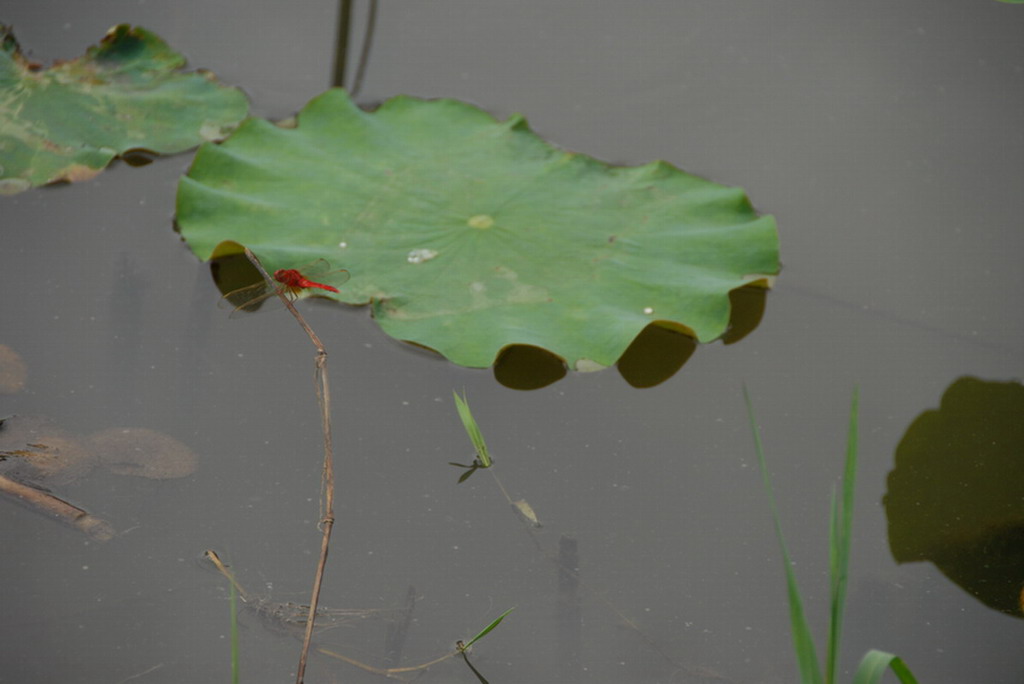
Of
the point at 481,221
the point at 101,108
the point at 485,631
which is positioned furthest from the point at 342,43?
the point at 485,631

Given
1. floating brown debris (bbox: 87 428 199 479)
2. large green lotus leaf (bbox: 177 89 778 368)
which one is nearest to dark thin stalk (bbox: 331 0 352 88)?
large green lotus leaf (bbox: 177 89 778 368)

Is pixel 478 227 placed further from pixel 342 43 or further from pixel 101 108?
pixel 101 108

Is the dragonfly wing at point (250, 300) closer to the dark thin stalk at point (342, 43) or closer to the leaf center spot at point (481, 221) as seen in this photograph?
the leaf center spot at point (481, 221)

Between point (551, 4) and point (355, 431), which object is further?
point (551, 4)

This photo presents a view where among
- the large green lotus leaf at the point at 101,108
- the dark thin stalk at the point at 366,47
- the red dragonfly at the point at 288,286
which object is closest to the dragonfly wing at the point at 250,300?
the red dragonfly at the point at 288,286

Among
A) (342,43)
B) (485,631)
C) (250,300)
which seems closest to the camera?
(485,631)

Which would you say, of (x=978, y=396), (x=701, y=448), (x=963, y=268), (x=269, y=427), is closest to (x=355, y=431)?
(x=269, y=427)

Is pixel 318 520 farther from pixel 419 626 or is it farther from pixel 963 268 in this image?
pixel 963 268
